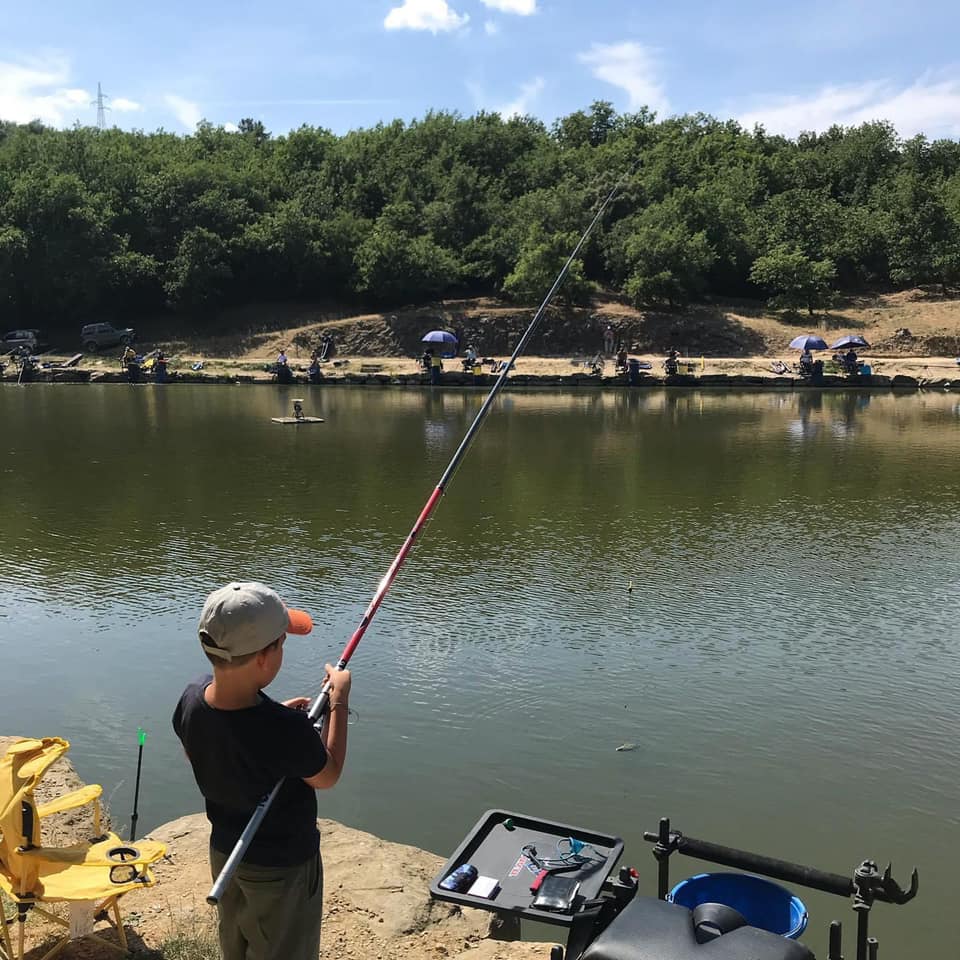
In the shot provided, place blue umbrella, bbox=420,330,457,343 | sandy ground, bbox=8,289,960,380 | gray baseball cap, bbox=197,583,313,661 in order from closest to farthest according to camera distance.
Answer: gray baseball cap, bbox=197,583,313,661, blue umbrella, bbox=420,330,457,343, sandy ground, bbox=8,289,960,380

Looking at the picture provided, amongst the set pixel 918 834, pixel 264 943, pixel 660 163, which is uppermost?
pixel 660 163

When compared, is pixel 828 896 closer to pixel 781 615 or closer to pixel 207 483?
pixel 781 615

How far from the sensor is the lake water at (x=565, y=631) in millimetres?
6824

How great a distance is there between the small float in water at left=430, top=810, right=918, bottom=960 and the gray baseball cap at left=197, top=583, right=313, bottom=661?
1089mm

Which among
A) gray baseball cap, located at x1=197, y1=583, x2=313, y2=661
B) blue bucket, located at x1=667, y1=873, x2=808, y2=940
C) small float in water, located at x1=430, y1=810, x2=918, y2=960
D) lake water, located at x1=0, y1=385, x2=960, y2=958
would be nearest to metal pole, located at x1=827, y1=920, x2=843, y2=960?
small float in water, located at x1=430, y1=810, x2=918, y2=960

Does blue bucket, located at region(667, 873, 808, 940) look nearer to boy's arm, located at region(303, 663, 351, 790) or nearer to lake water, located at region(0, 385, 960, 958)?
lake water, located at region(0, 385, 960, 958)

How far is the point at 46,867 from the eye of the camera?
14.5 feet

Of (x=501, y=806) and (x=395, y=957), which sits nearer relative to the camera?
(x=395, y=957)

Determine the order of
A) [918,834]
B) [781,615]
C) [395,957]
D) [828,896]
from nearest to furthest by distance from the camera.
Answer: [395,957] → [828,896] → [918,834] → [781,615]

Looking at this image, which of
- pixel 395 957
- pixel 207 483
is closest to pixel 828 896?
pixel 395 957

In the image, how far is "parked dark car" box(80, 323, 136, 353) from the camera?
53.2 metres

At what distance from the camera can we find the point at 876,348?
151ft

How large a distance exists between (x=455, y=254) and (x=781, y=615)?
161 ft

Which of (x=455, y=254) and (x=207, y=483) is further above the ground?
(x=455, y=254)
